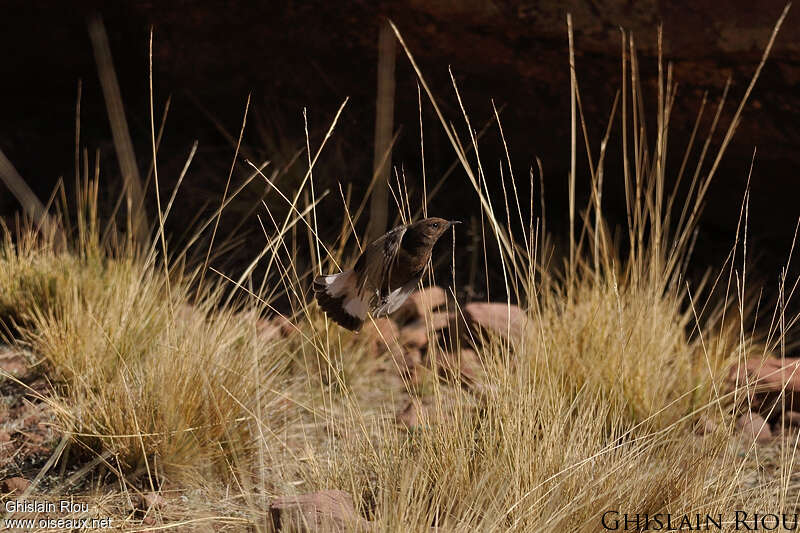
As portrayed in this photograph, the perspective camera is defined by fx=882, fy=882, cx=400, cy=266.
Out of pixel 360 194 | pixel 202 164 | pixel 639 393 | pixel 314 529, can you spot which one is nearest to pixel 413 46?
pixel 360 194

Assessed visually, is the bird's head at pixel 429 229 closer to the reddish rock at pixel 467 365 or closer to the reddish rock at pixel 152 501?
the reddish rock at pixel 152 501

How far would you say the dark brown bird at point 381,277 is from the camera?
4.94ft

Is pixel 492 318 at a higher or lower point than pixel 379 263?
lower

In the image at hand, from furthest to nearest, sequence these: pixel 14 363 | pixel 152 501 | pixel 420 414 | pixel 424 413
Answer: pixel 14 363 → pixel 424 413 → pixel 152 501 → pixel 420 414

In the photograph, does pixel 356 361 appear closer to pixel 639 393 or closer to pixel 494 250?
pixel 639 393

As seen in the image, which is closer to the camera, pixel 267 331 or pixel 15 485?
pixel 15 485

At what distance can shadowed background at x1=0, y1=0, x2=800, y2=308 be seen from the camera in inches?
124

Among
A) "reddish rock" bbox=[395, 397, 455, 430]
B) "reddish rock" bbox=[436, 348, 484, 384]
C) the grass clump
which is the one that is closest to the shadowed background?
"reddish rock" bbox=[436, 348, 484, 384]

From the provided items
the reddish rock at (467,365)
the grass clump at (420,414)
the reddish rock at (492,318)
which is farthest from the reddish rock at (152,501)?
the reddish rock at (492,318)

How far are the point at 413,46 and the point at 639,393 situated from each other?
6.02 feet

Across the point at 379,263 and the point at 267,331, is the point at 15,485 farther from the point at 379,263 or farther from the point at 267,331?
the point at 379,263

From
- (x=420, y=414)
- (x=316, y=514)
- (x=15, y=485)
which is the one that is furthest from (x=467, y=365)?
(x=15, y=485)

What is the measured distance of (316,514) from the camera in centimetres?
165

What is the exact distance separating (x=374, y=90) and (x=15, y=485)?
8.26 ft
